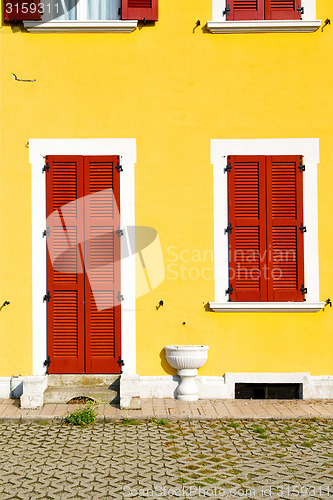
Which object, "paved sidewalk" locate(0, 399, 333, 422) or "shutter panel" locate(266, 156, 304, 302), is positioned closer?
"paved sidewalk" locate(0, 399, 333, 422)

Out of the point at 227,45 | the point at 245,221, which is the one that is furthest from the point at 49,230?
the point at 227,45

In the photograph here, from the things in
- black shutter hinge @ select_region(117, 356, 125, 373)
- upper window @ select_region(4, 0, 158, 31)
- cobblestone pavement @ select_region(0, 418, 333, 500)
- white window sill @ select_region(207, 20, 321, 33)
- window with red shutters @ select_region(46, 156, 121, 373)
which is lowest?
cobblestone pavement @ select_region(0, 418, 333, 500)

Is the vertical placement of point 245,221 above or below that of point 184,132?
below

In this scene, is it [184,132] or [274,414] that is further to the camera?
[184,132]

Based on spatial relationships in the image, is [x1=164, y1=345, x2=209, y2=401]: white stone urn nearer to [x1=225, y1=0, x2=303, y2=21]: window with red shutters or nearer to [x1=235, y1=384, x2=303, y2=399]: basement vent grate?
[x1=235, y1=384, x2=303, y2=399]: basement vent grate

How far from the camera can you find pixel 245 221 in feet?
23.6

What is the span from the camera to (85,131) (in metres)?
7.20

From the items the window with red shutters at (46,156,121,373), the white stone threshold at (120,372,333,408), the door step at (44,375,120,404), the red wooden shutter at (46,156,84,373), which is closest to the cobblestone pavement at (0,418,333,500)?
the door step at (44,375,120,404)

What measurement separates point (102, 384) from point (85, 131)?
134 inches

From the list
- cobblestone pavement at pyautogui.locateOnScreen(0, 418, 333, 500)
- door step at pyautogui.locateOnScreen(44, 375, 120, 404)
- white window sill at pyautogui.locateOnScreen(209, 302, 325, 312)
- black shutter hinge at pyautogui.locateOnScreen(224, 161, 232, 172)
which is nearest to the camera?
cobblestone pavement at pyautogui.locateOnScreen(0, 418, 333, 500)

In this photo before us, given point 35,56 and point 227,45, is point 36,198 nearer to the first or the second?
point 35,56

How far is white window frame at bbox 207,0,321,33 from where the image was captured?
712 centimetres

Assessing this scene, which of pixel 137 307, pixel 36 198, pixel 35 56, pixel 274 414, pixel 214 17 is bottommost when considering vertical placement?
pixel 274 414

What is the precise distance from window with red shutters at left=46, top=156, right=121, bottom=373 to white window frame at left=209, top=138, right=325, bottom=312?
1.36 metres
